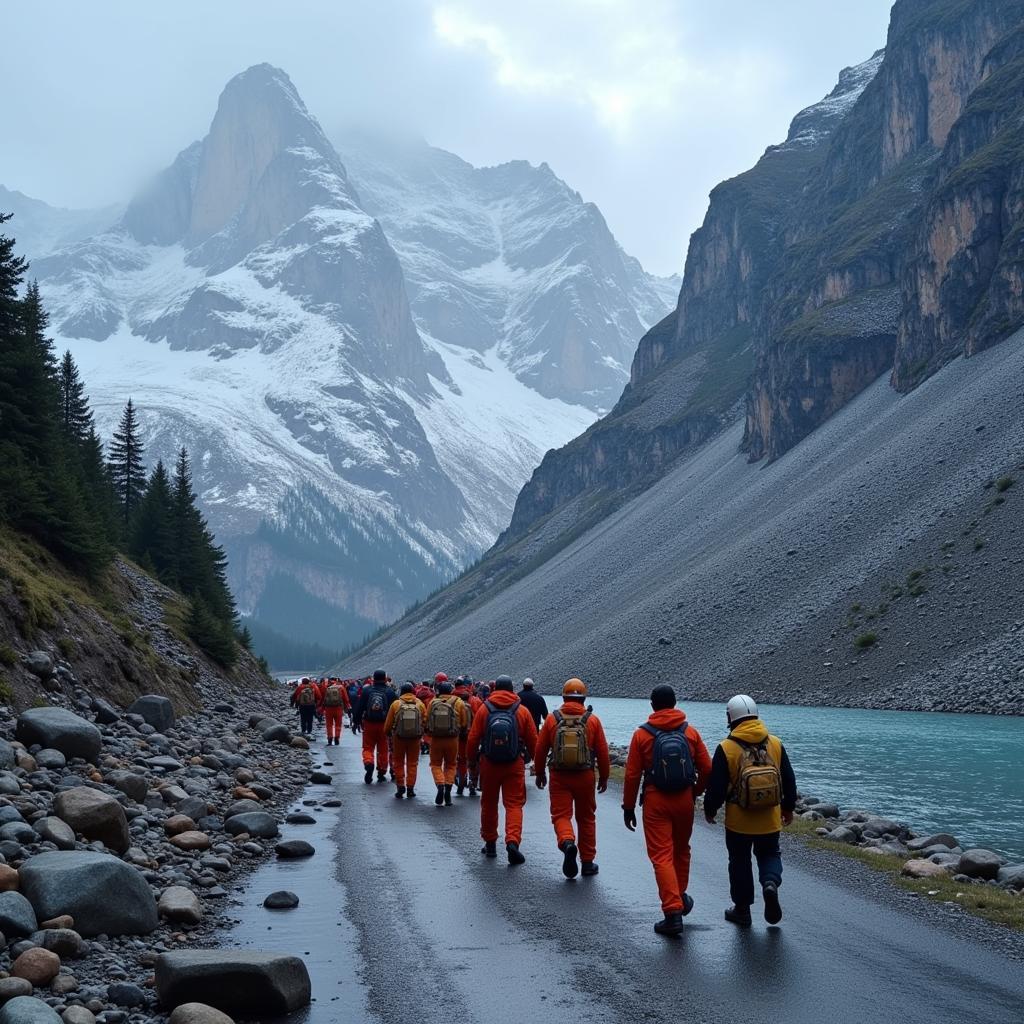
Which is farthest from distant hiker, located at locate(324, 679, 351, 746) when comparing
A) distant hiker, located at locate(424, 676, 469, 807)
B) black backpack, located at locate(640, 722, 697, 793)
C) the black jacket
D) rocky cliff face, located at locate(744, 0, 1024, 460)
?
rocky cliff face, located at locate(744, 0, 1024, 460)

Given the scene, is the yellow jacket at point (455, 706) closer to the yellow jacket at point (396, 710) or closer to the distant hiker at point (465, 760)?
the distant hiker at point (465, 760)

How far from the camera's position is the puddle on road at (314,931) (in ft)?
28.7

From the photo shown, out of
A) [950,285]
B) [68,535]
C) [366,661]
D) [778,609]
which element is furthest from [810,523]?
[366,661]

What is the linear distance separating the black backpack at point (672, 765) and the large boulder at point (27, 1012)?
20.9ft

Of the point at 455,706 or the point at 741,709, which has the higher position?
the point at 455,706

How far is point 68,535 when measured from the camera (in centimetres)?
3191

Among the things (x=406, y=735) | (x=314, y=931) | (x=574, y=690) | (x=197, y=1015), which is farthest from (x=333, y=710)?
(x=197, y=1015)

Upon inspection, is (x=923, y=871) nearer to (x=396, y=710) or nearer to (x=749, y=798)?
(x=749, y=798)

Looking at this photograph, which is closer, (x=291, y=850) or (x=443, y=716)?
(x=291, y=850)

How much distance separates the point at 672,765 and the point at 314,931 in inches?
163

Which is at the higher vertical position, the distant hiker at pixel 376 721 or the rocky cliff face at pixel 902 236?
the rocky cliff face at pixel 902 236

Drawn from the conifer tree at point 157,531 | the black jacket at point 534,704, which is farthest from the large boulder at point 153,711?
the conifer tree at point 157,531

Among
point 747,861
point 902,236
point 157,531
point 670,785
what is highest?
point 902,236

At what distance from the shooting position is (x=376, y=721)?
86.2 ft
